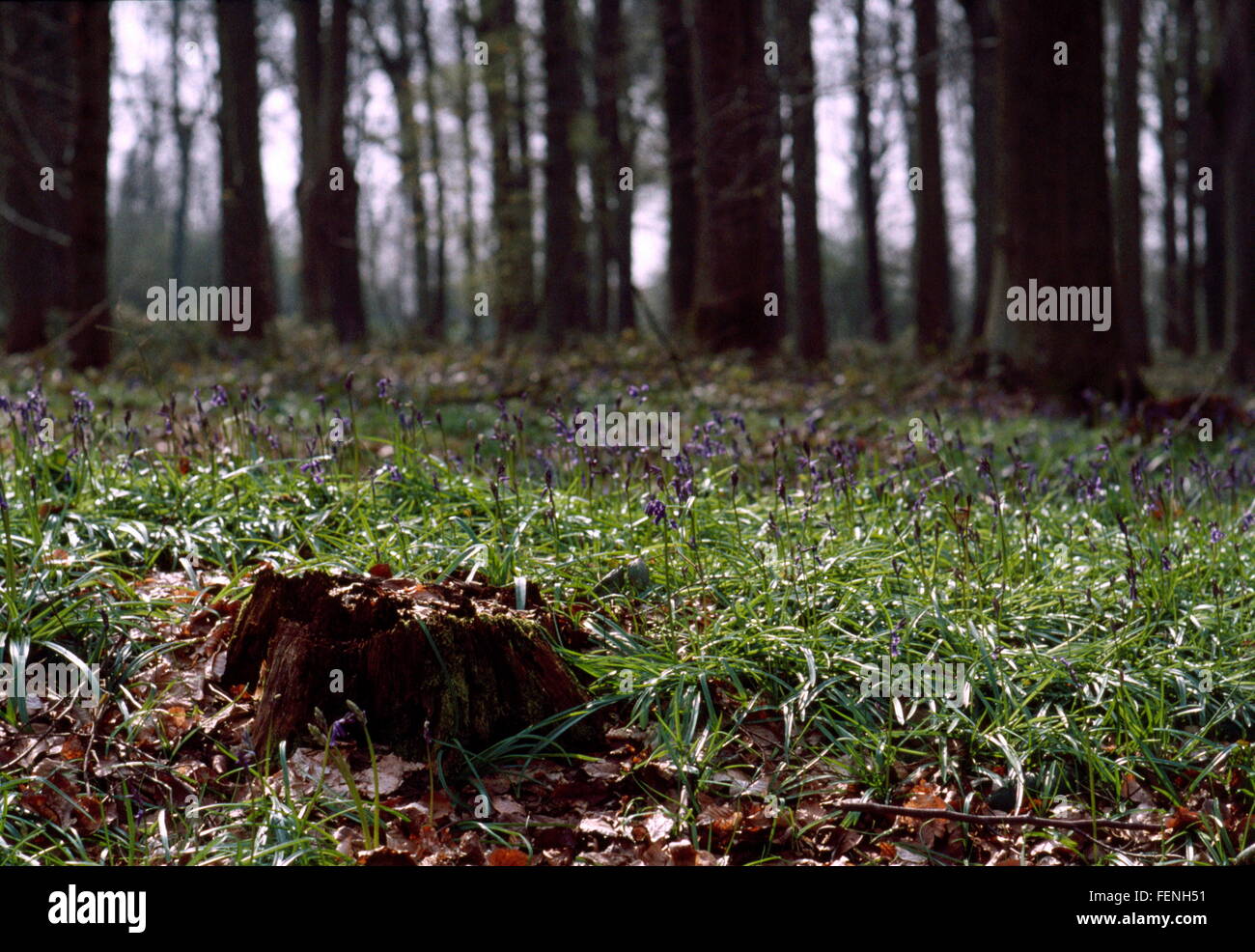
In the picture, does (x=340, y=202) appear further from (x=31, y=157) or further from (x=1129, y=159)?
(x=1129, y=159)

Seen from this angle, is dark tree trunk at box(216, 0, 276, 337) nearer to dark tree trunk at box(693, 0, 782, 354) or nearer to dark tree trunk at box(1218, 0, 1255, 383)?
dark tree trunk at box(693, 0, 782, 354)

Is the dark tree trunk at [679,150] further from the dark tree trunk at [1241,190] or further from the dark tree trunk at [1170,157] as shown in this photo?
the dark tree trunk at [1170,157]

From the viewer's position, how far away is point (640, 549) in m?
4.28

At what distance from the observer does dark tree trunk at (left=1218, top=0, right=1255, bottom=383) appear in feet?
41.4

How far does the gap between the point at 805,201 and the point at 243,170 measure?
26.4 feet

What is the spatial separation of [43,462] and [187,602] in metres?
1.20

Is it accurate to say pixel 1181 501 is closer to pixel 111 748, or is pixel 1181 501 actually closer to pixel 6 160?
pixel 111 748

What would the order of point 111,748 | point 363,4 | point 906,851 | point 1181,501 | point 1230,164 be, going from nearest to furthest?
point 906,851
point 111,748
point 1181,501
point 1230,164
point 363,4

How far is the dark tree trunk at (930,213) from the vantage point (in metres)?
16.8

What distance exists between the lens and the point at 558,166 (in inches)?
571

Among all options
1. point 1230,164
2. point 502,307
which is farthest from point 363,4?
point 1230,164

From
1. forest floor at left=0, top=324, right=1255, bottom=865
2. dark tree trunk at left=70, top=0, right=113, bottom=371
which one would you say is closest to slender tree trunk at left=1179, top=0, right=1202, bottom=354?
dark tree trunk at left=70, top=0, right=113, bottom=371

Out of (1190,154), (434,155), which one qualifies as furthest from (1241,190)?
(434,155)

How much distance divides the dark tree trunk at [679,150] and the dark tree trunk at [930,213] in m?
3.73
